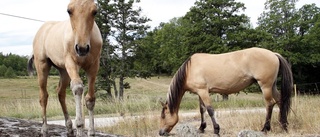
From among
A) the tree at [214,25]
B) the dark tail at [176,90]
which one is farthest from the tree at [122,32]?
the dark tail at [176,90]

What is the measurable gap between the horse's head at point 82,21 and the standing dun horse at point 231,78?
16.2 feet

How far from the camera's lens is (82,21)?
2.83 meters

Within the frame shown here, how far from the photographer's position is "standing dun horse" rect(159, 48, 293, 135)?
7.34m

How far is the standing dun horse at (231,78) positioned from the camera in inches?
289

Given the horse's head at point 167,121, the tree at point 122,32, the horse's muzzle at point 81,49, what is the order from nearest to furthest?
1. the horse's muzzle at point 81,49
2. the horse's head at point 167,121
3. the tree at point 122,32

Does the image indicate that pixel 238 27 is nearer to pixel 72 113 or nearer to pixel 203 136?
pixel 72 113

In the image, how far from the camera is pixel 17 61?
3262 centimetres

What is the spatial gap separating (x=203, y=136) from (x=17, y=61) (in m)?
29.8

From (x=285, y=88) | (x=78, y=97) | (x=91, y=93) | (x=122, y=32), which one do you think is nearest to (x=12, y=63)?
(x=122, y=32)

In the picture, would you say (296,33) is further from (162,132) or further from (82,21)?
(82,21)

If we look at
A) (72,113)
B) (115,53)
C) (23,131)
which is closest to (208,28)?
(115,53)

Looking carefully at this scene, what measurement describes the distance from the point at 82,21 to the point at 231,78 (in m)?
5.40

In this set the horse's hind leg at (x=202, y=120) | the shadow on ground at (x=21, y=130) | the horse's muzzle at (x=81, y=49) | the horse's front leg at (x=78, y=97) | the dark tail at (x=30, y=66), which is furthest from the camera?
the horse's hind leg at (x=202, y=120)

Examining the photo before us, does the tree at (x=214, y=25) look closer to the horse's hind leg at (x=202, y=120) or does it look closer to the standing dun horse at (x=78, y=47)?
the horse's hind leg at (x=202, y=120)
